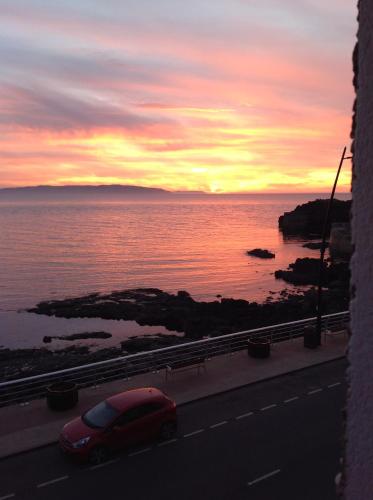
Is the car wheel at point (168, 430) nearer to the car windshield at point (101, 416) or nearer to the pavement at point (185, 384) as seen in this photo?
the car windshield at point (101, 416)

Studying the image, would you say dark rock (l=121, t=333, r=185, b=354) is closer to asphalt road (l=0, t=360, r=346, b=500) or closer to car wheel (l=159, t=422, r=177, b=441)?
asphalt road (l=0, t=360, r=346, b=500)

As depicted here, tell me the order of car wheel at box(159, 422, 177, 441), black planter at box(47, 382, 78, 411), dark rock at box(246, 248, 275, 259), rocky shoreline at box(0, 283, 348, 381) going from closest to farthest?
1. car wheel at box(159, 422, 177, 441)
2. black planter at box(47, 382, 78, 411)
3. rocky shoreline at box(0, 283, 348, 381)
4. dark rock at box(246, 248, 275, 259)

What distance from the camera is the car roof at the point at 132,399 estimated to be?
13164 mm

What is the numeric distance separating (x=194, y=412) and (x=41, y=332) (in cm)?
3143

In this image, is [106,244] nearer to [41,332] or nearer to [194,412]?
[41,332]

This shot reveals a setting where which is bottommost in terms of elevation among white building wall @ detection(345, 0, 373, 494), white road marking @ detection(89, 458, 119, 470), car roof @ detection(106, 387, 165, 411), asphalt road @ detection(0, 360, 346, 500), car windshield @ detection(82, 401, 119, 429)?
white road marking @ detection(89, 458, 119, 470)

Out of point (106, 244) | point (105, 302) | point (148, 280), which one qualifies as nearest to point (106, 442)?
point (105, 302)

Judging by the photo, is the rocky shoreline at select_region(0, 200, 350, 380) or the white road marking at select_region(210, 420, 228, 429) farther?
the rocky shoreline at select_region(0, 200, 350, 380)

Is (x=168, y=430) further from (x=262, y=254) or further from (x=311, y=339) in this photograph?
(x=262, y=254)

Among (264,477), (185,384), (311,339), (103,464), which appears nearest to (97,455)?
(103,464)

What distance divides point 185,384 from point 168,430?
13.0 feet

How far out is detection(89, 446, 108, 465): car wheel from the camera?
12012 mm

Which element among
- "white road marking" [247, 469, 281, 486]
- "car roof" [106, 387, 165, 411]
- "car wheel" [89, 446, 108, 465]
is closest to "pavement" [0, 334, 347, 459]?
"car wheel" [89, 446, 108, 465]

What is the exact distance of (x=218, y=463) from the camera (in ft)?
38.7
